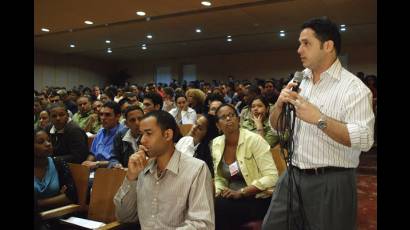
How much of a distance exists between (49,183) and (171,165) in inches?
49.3

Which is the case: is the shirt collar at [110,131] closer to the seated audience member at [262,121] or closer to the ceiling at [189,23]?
the seated audience member at [262,121]

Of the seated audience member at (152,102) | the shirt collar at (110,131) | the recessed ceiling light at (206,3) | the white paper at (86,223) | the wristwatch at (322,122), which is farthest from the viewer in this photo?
the recessed ceiling light at (206,3)

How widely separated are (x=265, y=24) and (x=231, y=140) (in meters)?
7.22

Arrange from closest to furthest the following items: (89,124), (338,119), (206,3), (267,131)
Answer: (338,119), (267,131), (89,124), (206,3)

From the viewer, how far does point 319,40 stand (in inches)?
68.2

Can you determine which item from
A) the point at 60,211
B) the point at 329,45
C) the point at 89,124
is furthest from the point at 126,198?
the point at 89,124

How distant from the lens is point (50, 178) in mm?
2779

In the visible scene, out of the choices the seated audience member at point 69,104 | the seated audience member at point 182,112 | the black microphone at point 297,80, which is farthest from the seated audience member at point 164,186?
the seated audience member at point 69,104

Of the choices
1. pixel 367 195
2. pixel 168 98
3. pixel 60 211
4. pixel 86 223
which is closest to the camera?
pixel 86 223

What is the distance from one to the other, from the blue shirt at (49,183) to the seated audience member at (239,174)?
1.22 metres

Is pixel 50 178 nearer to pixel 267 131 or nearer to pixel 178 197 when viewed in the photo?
pixel 178 197

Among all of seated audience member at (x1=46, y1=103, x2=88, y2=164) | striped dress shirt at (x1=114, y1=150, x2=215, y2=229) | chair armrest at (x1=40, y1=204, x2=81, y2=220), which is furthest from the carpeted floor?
seated audience member at (x1=46, y1=103, x2=88, y2=164)

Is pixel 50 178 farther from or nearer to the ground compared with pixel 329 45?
nearer to the ground

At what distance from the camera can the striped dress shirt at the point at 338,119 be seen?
1.60 metres
